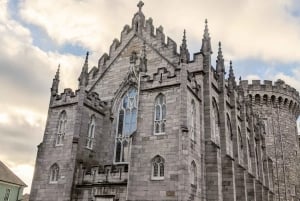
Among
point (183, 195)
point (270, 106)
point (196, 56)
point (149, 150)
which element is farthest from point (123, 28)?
point (270, 106)

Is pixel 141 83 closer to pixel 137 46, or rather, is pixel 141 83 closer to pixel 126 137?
pixel 126 137

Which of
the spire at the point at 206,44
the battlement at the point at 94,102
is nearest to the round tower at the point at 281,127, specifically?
the spire at the point at 206,44

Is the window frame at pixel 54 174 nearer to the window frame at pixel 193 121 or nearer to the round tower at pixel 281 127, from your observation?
the window frame at pixel 193 121

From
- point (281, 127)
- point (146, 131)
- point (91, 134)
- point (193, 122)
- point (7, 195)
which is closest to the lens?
point (146, 131)

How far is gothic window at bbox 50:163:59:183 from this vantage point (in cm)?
2173

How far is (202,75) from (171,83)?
3734mm

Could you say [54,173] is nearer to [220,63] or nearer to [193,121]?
[193,121]

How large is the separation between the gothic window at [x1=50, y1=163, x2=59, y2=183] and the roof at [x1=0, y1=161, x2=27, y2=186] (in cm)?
2390

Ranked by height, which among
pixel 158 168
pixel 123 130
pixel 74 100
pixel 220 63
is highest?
pixel 220 63

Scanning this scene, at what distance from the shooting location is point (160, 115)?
19.7m

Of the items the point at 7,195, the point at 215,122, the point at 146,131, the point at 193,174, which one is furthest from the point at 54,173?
the point at 7,195

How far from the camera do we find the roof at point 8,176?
1690 inches

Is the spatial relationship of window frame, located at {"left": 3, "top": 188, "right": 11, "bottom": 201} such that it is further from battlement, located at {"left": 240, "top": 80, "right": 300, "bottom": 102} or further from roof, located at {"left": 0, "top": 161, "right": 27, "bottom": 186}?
battlement, located at {"left": 240, "top": 80, "right": 300, "bottom": 102}

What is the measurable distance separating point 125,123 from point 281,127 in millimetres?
27511
